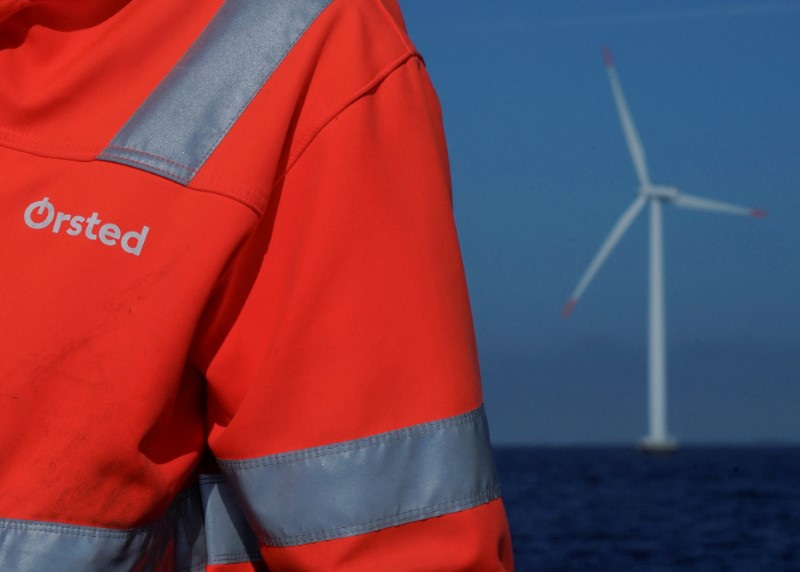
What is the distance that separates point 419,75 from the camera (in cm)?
159

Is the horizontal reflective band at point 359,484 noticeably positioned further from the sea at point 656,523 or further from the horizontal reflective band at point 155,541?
the sea at point 656,523

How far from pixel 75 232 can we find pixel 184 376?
0.20 metres

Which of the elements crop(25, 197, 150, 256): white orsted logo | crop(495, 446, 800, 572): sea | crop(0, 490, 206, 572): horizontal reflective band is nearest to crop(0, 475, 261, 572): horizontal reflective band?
crop(0, 490, 206, 572): horizontal reflective band

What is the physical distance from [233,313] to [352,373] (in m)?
0.15

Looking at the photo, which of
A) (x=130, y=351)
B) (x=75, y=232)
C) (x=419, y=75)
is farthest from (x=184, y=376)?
(x=419, y=75)

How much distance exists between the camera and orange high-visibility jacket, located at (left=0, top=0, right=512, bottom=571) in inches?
56.4

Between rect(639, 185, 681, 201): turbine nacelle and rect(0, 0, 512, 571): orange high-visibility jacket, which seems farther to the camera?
rect(639, 185, 681, 201): turbine nacelle

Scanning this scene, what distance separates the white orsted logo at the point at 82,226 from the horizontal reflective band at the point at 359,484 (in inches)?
10.2

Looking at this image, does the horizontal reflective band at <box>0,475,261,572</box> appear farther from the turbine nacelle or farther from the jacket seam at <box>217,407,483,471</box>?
the turbine nacelle

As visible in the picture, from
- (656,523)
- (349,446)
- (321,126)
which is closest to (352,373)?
(349,446)

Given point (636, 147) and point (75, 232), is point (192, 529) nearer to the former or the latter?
point (75, 232)

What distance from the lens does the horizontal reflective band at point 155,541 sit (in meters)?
A: 1.42

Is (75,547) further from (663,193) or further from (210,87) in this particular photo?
(663,193)

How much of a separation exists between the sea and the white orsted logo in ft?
86.2
